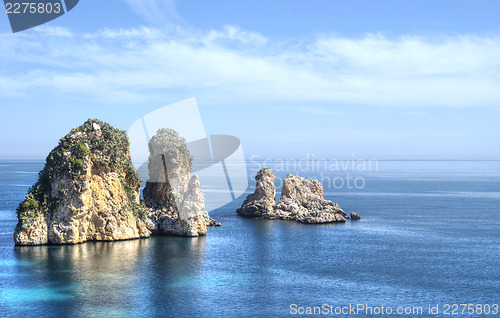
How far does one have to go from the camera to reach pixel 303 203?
352 feet

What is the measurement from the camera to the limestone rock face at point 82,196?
2709 inches

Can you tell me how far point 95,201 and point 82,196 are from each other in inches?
101

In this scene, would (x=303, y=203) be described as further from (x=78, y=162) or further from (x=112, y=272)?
(x=112, y=272)

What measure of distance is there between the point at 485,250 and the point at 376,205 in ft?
184

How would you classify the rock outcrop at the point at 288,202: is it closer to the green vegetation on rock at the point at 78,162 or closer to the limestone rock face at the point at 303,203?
the limestone rock face at the point at 303,203

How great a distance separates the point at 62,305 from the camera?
147ft

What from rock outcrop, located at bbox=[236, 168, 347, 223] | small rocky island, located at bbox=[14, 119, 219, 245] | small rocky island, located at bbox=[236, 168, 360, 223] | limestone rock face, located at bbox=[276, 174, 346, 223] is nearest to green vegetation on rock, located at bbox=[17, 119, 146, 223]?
small rocky island, located at bbox=[14, 119, 219, 245]

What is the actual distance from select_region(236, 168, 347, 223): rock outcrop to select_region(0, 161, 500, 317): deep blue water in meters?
11.7

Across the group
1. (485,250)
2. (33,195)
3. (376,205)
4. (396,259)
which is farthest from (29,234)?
(376,205)

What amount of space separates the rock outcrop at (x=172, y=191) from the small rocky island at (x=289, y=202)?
2352cm

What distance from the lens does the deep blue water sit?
4628cm

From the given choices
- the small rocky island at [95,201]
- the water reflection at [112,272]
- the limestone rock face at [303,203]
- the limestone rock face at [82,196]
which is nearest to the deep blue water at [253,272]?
the water reflection at [112,272]

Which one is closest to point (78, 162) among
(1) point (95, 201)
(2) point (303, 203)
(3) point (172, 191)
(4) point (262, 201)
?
(1) point (95, 201)

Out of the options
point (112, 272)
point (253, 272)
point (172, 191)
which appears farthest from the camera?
point (172, 191)
